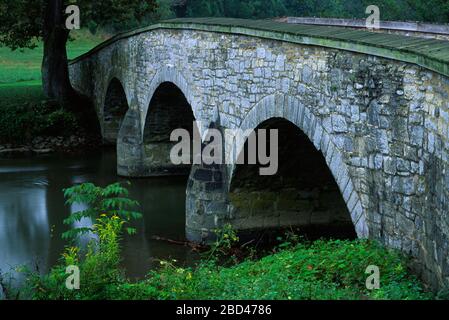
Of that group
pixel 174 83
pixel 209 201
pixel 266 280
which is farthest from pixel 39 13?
pixel 266 280

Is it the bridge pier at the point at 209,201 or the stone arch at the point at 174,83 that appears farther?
Answer: the stone arch at the point at 174,83

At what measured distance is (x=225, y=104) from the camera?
14.3 metres

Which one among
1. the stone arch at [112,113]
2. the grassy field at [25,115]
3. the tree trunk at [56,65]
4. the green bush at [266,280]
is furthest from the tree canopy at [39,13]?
the green bush at [266,280]

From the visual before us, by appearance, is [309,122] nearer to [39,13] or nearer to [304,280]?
[304,280]

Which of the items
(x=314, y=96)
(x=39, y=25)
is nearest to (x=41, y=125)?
(x=39, y=25)

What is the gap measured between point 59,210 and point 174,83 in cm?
366

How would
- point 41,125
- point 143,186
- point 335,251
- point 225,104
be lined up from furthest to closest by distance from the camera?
point 41,125, point 143,186, point 225,104, point 335,251

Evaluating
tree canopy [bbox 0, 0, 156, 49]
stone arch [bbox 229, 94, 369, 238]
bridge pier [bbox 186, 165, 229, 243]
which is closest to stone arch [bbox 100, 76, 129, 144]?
tree canopy [bbox 0, 0, 156, 49]

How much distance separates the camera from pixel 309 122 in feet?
35.8

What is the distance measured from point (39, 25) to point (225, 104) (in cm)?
1316

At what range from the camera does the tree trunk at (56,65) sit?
25781 millimetres

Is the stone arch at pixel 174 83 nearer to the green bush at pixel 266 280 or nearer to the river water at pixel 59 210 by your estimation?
the river water at pixel 59 210

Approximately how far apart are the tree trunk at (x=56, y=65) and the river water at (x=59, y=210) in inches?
118
